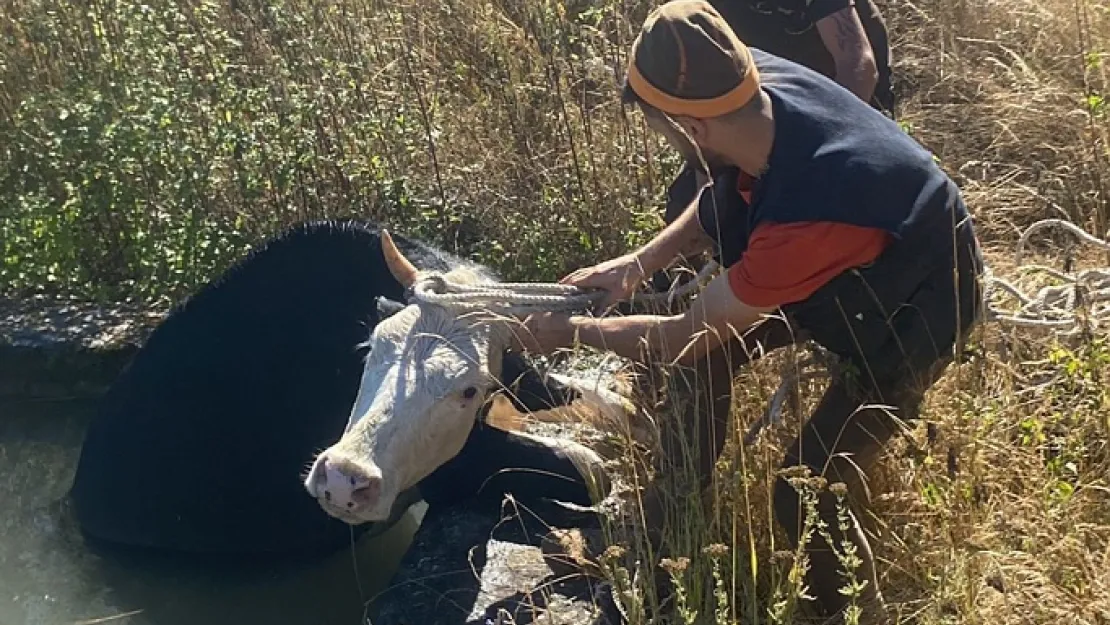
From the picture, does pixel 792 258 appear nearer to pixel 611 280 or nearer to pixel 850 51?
pixel 611 280

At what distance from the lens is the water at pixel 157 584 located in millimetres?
4414

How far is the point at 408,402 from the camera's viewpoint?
130 inches

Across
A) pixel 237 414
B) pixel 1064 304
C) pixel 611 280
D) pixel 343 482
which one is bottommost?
pixel 237 414

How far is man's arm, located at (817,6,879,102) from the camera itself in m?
4.65

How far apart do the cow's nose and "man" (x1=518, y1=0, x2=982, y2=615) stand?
0.57m

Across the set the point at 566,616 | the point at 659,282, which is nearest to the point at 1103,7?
the point at 659,282

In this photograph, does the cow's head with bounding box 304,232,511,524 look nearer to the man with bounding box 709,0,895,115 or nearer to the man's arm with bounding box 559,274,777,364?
the man's arm with bounding box 559,274,777,364

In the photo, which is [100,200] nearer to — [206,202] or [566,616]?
[206,202]

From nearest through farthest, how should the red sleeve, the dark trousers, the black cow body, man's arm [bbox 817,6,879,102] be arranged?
1. the red sleeve
2. the dark trousers
3. the black cow body
4. man's arm [bbox 817,6,879,102]

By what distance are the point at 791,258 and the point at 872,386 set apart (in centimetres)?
59

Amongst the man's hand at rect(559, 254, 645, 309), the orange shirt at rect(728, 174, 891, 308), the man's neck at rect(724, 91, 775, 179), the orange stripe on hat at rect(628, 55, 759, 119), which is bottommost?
the man's hand at rect(559, 254, 645, 309)

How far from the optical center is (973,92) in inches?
265

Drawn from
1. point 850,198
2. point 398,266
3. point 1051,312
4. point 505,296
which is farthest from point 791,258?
point 1051,312

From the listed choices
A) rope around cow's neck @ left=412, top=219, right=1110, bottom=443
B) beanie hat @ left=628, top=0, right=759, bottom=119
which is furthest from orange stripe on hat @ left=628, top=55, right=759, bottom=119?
rope around cow's neck @ left=412, top=219, right=1110, bottom=443
